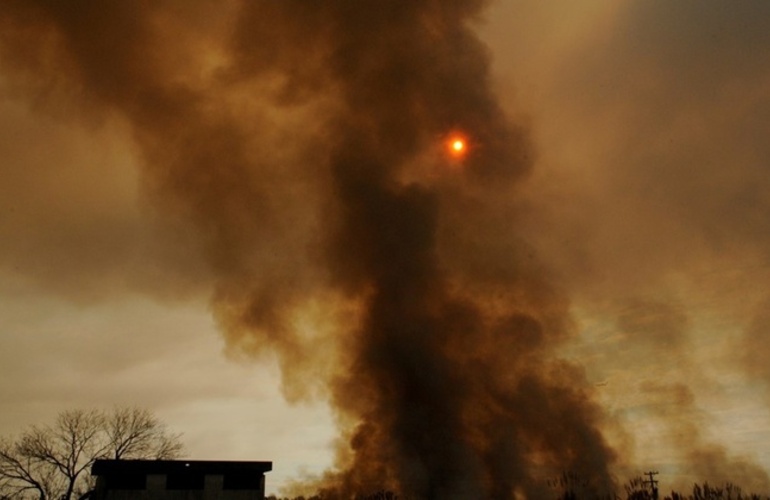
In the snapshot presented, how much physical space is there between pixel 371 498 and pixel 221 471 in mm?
10719

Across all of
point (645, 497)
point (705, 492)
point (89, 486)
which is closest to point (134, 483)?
point (89, 486)

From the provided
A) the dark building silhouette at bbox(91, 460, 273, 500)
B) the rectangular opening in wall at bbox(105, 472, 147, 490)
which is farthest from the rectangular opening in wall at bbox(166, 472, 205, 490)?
the rectangular opening in wall at bbox(105, 472, 147, 490)

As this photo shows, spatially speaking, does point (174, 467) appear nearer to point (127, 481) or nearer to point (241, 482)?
point (127, 481)

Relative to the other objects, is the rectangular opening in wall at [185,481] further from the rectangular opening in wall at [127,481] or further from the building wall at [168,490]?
the rectangular opening in wall at [127,481]

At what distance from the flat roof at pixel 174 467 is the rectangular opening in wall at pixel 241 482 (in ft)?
0.52

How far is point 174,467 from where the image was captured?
30.5 m

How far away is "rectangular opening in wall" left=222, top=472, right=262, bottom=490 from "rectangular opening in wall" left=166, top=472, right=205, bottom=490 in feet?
4.03

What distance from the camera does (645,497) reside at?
4641 centimetres

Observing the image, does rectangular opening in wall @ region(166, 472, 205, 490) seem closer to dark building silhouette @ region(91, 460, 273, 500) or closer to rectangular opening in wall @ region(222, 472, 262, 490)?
dark building silhouette @ region(91, 460, 273, 500)

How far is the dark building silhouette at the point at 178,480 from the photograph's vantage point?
2966cm

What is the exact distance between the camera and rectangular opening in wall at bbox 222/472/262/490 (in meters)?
31.1

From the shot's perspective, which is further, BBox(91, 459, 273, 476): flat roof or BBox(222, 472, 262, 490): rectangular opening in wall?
BBox(222, 472, 262, 490): rectangular opening in wall

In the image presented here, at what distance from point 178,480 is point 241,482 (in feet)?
10.2

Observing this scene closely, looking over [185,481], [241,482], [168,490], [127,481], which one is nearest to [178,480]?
[185,481]
